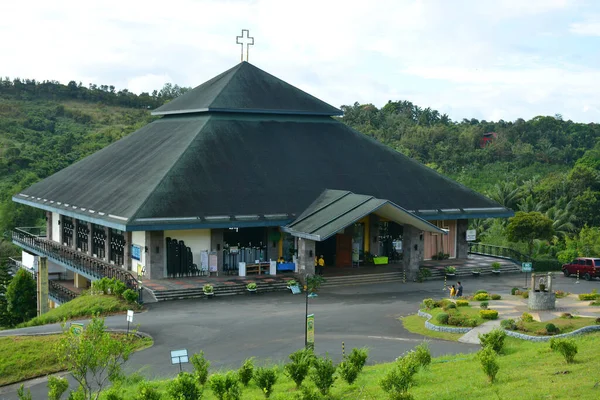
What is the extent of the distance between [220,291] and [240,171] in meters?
9.91

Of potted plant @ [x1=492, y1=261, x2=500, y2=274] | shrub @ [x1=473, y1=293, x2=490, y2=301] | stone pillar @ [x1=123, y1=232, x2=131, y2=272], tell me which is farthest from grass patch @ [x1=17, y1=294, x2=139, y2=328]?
potted plant @ [x1=492, y1=261, x2=500, y2=274]

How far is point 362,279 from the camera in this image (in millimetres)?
44656

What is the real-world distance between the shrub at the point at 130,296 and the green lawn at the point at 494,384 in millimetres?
12409

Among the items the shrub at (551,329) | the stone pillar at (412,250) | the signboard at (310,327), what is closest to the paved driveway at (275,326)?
the signboard at (310,327)

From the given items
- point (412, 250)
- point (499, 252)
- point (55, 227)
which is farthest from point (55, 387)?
point (499, 252)

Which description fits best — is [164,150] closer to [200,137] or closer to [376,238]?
[200,137]

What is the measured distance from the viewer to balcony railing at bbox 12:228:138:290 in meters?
40.9

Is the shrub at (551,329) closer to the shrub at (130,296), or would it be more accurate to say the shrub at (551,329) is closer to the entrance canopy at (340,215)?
the entrance canopy at (340,215)

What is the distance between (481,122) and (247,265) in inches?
3884

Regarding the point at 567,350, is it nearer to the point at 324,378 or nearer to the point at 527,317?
the point at 324,378

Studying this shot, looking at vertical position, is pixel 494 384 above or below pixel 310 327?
below

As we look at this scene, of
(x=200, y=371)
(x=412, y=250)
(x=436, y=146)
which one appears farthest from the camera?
(x=436, y=146)

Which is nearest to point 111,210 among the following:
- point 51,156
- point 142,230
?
point 142,230

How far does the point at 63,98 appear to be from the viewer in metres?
138
